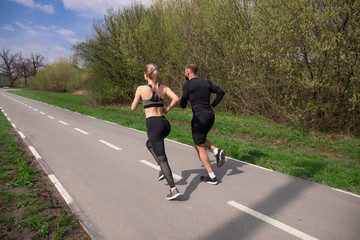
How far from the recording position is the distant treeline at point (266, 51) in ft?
26.6

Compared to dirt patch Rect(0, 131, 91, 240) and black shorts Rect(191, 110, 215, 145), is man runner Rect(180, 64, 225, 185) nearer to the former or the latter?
black shorts Rect(191, 110, 215, 145)

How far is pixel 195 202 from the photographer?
3.75 metres

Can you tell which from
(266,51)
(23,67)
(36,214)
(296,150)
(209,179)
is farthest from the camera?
(23,67)

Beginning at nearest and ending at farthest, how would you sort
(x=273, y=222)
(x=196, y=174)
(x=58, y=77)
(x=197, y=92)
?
(x=273, y=222)
(x=197, y=92)
(x=196, y=174)
(x=58, y=77)

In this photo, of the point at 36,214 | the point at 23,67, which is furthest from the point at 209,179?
the point at 23,67

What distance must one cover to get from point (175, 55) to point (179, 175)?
39.3ft

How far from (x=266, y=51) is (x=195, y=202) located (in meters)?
7.47

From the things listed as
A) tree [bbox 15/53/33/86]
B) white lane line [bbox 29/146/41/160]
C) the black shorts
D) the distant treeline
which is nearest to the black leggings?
the black shorts

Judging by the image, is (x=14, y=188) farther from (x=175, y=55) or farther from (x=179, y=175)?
(x=175, y=55)

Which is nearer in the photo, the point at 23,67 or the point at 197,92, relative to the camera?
the point at 197,92

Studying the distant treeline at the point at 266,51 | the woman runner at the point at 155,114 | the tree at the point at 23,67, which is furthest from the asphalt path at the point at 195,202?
the tree at the point at 23,67

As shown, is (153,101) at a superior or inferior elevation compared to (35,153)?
superior

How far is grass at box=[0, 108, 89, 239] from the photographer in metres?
2.94

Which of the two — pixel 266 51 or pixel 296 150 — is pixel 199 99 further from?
pixel 266 51
